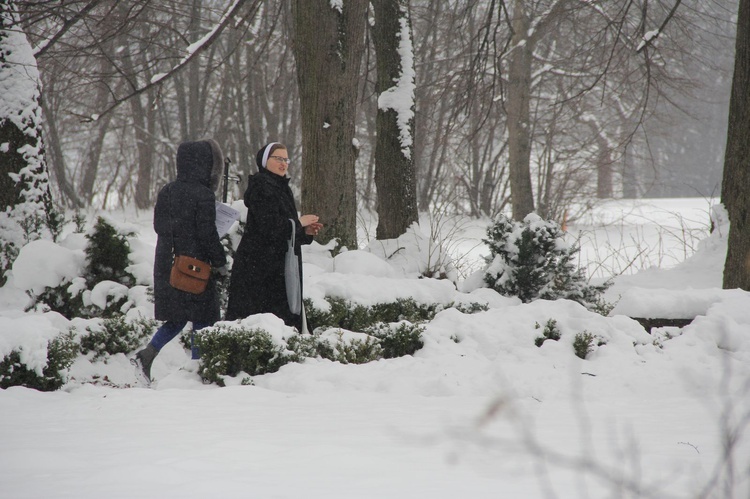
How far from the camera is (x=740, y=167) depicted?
6137mm

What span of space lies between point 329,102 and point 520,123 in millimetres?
8207

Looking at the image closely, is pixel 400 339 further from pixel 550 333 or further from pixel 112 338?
pixel 112 338

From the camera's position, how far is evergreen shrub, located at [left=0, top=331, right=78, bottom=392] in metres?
3.64

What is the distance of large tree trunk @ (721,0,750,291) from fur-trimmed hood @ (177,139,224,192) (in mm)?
4666

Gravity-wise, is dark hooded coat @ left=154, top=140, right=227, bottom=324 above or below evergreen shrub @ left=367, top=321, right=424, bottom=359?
above

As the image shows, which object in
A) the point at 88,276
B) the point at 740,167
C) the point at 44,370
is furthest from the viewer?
the point at 740,167

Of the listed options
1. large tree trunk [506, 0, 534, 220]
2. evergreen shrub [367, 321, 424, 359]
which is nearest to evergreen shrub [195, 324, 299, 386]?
evergreen shrub [367, 321, 424, 359]

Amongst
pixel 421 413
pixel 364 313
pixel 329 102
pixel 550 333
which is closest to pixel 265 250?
pixel 364 313

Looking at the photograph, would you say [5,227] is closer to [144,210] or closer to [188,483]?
[188,483]

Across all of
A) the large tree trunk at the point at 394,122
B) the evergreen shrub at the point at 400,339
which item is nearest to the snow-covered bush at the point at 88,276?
the evergreen shrub at the point at 400,339

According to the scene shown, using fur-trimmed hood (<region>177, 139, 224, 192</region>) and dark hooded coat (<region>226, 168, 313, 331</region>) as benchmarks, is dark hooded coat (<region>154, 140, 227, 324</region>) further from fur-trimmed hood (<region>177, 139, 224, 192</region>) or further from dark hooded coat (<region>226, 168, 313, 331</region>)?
dark hooded coat (<region>226, 168, 313, 331</region>)

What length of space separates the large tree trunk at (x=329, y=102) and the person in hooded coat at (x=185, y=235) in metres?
2.46

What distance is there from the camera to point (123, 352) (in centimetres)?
491

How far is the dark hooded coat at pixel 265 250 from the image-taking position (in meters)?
4.57
